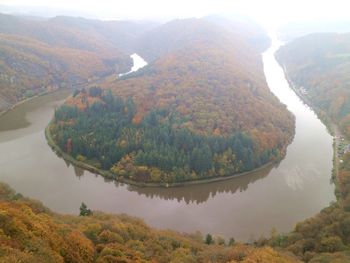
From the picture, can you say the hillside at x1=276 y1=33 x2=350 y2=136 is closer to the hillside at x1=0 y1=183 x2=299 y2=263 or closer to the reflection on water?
the reflection on water

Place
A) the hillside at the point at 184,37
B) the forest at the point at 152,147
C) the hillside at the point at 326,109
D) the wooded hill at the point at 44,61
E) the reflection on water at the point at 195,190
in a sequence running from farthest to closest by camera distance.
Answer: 1. the hillside at the point at 184,37
2. the wooded hill at the point at 44,61
3. the forest at the point at 152,147
4. the reflection on water at the point at 195,190
5. the hillside at the point at 326,109

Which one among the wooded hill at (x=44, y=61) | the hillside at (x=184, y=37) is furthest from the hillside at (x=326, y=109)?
the wooded hill at (x=44, y=61)

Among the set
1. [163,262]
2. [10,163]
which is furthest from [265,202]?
[10,163]

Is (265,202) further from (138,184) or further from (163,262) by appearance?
(163,262)

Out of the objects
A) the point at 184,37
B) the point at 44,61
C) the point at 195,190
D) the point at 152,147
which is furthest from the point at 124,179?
the point at 184,37

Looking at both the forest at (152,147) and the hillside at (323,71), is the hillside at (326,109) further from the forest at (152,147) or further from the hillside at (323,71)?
the forest at (152,147)

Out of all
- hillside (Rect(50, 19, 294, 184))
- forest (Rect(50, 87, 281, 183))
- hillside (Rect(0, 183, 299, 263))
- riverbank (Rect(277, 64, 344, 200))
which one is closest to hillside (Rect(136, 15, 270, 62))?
riverbank (Rect(277, 64, 344, 200))

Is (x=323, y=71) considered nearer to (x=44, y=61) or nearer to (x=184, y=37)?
(x=184, y=37)
